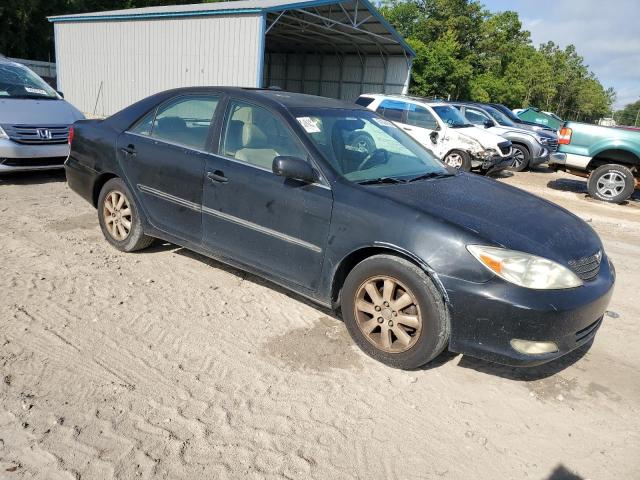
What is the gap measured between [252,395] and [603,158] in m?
9.89

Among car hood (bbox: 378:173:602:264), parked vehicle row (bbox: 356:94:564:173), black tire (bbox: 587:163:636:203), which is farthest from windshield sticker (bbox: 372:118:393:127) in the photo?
black tire (bbox: 587:163:636:203)

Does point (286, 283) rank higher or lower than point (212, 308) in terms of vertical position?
higher

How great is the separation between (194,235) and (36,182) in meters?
4.65

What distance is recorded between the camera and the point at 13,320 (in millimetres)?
3473

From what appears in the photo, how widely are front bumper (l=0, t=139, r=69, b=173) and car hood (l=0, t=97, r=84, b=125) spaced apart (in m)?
0.34

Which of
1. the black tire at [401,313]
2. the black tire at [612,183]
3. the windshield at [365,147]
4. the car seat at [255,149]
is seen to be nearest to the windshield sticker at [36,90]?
the car seat at [255,149]

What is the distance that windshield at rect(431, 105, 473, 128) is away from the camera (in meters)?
11.5

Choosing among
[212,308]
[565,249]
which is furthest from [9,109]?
[565,249]

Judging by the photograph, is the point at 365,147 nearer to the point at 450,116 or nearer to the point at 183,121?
the point at 183,121

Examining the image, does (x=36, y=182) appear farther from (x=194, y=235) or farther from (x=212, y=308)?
(x=212, y=308)

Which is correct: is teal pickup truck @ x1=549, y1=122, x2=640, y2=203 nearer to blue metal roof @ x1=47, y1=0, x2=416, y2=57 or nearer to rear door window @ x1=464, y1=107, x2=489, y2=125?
rear door window @ x1=464, y1=107, x2=489, y2=125

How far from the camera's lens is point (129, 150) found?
455 cm

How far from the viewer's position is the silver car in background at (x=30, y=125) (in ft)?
22.5

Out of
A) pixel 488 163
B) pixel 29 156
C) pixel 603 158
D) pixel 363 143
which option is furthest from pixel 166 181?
pixel 603 158
